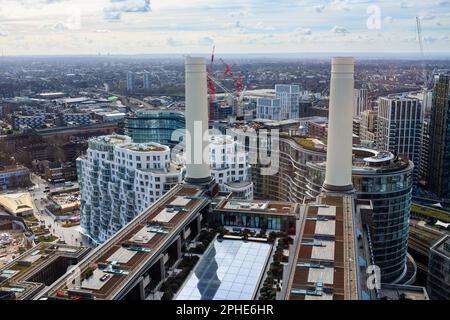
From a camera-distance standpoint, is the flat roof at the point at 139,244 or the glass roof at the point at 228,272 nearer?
the flat roof at the point at 139,244

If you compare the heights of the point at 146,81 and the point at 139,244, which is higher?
the point at 146,81

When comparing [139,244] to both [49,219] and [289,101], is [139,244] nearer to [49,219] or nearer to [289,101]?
[49,219]

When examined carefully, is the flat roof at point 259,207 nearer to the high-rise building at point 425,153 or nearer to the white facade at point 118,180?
the white facade at point 118,180

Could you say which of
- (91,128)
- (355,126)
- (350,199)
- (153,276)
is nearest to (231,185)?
(350,199)

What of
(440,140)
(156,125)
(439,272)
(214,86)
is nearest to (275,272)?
(439,272)

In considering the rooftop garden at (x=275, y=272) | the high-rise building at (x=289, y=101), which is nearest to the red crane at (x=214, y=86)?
the high-rise building at (x=289, y=101)

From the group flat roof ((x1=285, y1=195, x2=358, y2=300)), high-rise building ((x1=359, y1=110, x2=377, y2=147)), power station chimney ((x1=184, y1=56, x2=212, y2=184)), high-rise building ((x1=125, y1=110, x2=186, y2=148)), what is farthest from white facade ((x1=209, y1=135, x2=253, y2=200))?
high-rise building ((x1=359, y1=110, x2=377, y2=147))

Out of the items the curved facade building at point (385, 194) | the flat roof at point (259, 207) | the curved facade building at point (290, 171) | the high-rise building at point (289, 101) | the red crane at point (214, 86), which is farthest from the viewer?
the high-rise building at point (289, 101)
